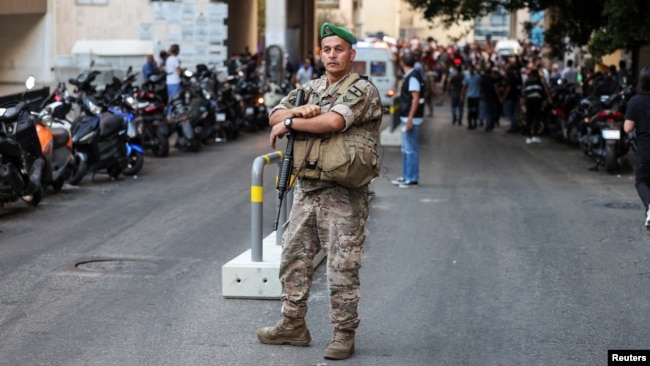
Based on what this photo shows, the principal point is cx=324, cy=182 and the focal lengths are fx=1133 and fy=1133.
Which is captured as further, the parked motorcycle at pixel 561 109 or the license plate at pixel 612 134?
the parked motorcycle at pixel 561 109

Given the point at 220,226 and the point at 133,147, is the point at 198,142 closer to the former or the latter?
the point at 133,147

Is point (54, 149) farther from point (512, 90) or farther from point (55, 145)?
point (512, 90)

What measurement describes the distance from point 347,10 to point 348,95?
2859 inches

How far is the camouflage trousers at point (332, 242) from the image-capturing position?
21.1 feet

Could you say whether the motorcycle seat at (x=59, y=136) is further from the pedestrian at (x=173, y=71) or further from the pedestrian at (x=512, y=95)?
the pedestrian at (x=512, y=95)

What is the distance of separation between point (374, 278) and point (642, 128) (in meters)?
3.77

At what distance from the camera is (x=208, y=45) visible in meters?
33.3

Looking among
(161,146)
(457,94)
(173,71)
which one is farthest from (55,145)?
(457,94)

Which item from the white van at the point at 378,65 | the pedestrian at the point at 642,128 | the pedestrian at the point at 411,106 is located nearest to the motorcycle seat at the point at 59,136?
the pedestrian at the point at 411,106

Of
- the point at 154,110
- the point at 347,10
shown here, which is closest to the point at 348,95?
the point at 154,110

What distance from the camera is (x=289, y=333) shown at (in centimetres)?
675

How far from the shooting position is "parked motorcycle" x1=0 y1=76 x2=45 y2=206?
12109 millimetres

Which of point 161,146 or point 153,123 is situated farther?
point 161,146

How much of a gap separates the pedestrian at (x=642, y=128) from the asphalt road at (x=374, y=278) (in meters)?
0.52
